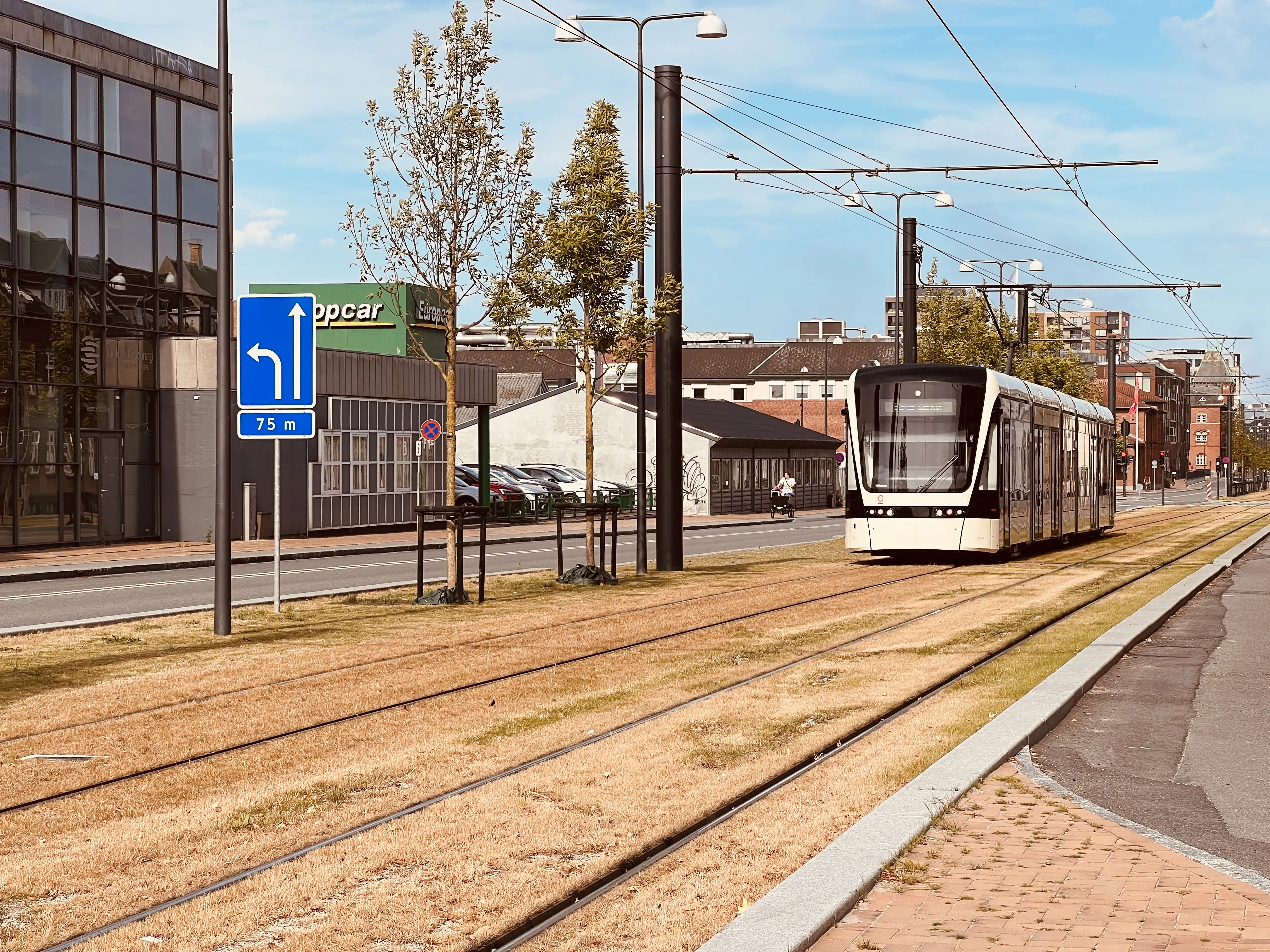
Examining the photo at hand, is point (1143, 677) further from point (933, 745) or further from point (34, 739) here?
point (34, 739)

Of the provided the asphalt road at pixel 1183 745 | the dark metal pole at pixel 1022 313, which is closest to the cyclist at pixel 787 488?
the dark metal pole at pixel 1022 313

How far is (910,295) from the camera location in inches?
1486

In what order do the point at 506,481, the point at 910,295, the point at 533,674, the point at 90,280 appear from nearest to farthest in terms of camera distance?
the point at 533,674
the point at 90,280
the point at 910,295
the point at 506,481

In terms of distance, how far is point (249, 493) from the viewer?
37.1 metres

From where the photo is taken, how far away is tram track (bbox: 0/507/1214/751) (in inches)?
402

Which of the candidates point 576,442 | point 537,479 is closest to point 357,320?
point 537,479

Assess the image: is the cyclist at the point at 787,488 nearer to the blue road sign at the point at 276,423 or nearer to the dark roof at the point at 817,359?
the blue road sign at the point at 276,423

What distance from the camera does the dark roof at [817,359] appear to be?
127 m

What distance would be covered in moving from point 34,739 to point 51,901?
391cm

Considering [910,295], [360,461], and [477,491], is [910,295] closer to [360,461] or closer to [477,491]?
[360,461]

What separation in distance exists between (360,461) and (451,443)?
72.4ft

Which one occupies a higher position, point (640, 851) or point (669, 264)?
point (669, 264)

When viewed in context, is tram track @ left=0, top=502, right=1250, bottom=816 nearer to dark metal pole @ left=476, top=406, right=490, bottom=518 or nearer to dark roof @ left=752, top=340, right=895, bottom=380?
dark metal pole @ left=476, top=406, right=490, bottom=518

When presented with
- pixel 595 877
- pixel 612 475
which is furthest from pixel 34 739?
pixel 612 475
